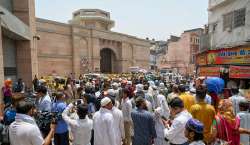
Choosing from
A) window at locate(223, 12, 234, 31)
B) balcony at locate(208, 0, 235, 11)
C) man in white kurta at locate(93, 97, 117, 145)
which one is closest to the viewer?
man in white kurta at locate(93, 97, 117, 145)

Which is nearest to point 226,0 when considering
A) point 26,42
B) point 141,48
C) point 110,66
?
point 26,42

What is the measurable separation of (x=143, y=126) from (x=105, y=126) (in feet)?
2.33

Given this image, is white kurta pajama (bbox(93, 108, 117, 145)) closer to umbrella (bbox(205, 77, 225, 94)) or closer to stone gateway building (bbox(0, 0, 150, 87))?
umbrella (bbox(205, 77, 225, 94))

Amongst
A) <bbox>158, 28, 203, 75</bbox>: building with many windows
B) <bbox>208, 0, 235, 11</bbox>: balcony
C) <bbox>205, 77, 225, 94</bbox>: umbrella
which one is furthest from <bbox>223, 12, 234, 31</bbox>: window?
<bbox>158, 28, 203, 75</bbox>: building with many windows

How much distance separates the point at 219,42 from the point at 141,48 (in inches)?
1444

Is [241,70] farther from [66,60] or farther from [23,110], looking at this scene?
[66,60]

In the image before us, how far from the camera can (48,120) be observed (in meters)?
4.71

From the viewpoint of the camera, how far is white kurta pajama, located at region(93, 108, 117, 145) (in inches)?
194

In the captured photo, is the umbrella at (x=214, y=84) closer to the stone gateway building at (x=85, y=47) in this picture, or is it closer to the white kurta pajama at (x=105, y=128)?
the white kurta pajama at (x=105, y=128)

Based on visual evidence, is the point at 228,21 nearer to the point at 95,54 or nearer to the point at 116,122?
the point at 116,122

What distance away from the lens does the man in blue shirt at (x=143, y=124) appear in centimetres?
505

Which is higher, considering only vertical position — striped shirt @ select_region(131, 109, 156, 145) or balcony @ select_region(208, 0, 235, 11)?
balcony @ select_region(208, 0, 235, 11)

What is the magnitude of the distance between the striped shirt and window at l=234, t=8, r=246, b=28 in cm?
1239

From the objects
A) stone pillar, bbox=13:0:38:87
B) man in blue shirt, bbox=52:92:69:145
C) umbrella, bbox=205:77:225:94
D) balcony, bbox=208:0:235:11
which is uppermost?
balcony, bbox=208:0:235:11
